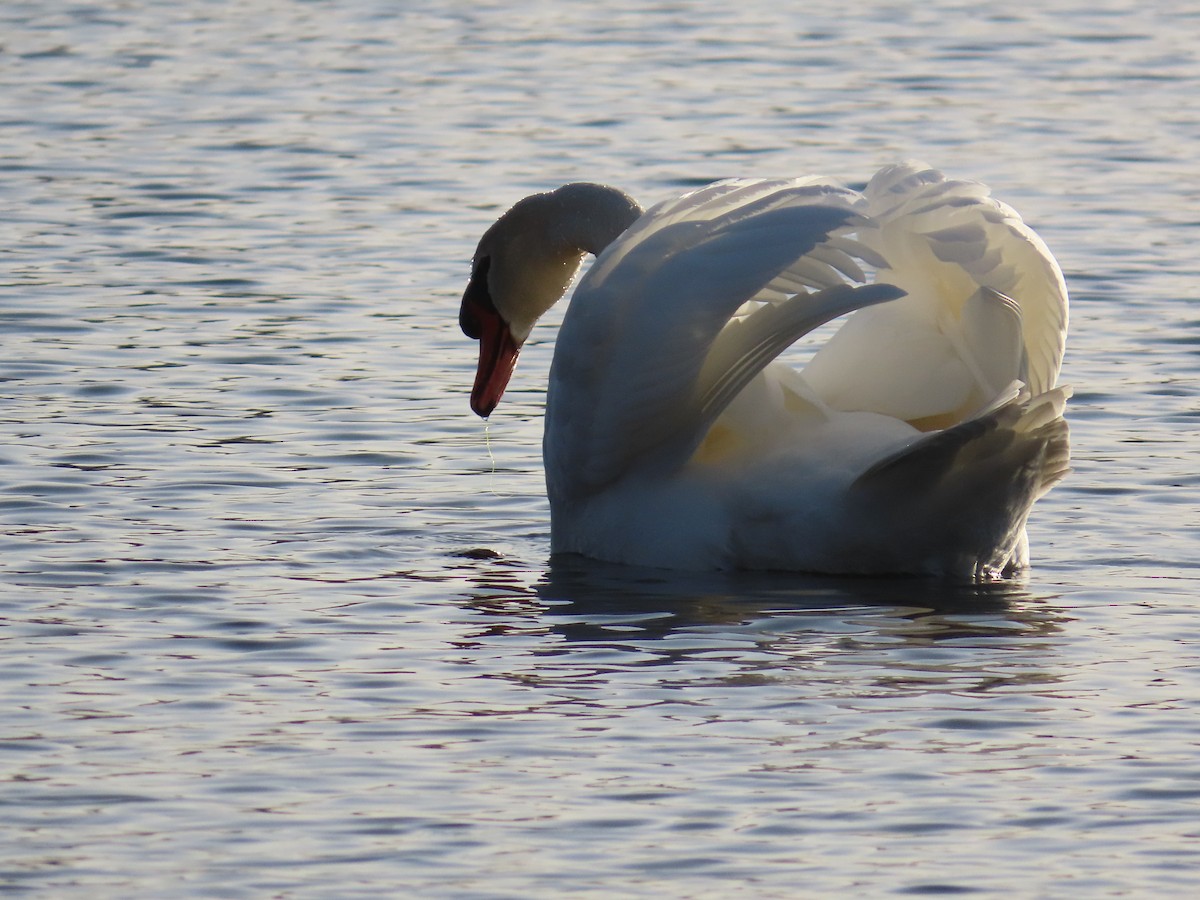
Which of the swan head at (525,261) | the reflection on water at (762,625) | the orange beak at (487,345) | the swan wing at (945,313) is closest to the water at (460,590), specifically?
the reflection on water at (762,625)

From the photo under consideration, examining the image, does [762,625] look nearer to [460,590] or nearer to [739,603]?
[739,603]

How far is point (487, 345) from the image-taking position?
32.2 ft

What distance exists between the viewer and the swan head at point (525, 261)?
9328 millimetres

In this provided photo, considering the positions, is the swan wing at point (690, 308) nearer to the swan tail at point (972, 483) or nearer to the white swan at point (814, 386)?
the white swan at point (814, 386)

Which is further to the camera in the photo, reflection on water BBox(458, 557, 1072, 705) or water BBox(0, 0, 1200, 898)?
reflection on water BBox(458, 557, 1072, 705)

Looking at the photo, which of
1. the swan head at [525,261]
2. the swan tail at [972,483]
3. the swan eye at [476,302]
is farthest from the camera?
the swan eye at [476,302]

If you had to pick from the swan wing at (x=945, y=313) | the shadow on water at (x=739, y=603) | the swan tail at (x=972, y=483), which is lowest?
the shadow on water at (x=739, y=603)

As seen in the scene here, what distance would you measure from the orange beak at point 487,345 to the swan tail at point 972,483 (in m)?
2.18

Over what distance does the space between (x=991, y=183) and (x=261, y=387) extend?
563 centimetres

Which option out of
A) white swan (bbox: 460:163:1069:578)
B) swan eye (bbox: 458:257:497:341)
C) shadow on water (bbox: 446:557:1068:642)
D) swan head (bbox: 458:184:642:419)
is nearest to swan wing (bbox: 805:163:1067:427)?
white swan (bbox: 460:163:1069:578)

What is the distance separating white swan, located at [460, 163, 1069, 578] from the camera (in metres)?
7.83

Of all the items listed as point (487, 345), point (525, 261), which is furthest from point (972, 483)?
point (487, 345)

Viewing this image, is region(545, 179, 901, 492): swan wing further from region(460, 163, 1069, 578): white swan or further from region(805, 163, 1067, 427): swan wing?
region(805, 163, 1067, 427): swan wing

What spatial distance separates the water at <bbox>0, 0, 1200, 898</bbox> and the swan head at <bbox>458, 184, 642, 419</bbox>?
1.68 ft
